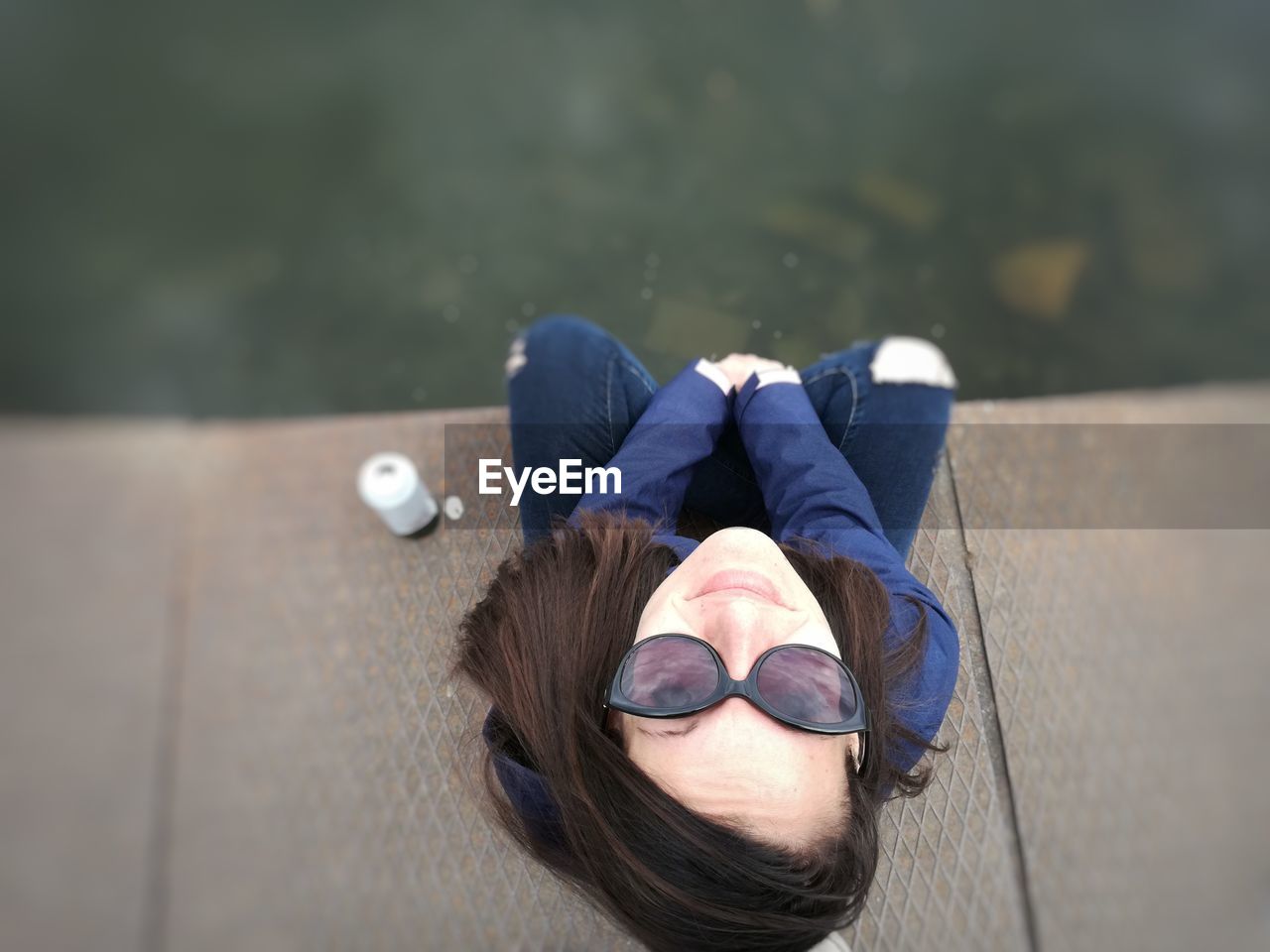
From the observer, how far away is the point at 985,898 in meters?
0.80

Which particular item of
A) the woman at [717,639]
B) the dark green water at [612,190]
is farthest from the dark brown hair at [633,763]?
the dark green water at [612,190]

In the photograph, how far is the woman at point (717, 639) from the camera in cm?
58

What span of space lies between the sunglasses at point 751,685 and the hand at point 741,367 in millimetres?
375

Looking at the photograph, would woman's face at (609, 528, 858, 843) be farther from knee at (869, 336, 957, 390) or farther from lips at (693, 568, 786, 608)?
knee at (869, 336, 957, 390)

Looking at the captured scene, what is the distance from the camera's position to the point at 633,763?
60 cm

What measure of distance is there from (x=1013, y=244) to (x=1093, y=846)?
1.00 meters

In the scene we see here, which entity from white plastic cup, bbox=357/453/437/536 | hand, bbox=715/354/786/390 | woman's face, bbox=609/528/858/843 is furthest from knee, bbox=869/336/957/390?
white plastic cup, bbox=357/453/437/536

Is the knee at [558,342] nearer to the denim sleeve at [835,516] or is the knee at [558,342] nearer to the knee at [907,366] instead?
the denim sleeve at [835,516]

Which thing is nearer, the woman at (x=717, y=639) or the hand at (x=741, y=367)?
the woman at (x=717, y=639)

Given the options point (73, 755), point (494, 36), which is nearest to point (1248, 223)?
point (494, 36)

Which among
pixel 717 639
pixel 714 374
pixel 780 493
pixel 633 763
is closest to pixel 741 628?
pixel 717 639

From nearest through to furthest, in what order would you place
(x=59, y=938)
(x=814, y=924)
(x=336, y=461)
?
(x=814, y=924), (x=336, y=461), (x=59, y=938)

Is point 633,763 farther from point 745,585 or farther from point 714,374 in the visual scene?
point 714,374

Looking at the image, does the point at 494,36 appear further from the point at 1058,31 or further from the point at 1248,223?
the point at 1248,223
